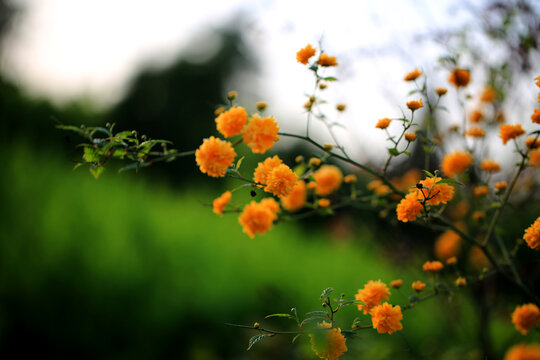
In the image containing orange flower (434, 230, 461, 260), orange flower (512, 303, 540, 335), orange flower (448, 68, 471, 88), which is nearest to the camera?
orange flower (512, 303, 540, 335)

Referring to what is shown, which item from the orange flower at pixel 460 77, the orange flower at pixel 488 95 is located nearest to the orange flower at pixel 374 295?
the orange flower at pixel 460 77

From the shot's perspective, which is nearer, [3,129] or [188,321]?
[188,321]

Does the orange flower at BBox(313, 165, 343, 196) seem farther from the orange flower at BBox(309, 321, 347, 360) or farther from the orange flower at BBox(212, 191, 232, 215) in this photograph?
the orange flower at BBox(309, 321, 347, 360)

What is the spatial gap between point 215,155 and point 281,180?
19 centimetres

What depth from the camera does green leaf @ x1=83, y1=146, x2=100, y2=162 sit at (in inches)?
40.1

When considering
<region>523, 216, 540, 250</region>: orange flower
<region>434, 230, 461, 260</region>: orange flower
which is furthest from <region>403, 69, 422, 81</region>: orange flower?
<region>434, 230, 461, 260</region>: orange flower

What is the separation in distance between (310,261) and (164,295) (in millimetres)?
1581

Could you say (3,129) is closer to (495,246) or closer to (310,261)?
(310,261)

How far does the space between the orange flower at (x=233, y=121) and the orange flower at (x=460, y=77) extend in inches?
41.1

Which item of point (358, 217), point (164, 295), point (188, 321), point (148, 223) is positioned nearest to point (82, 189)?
point (148, 223)

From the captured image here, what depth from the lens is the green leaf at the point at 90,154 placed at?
1020 mm

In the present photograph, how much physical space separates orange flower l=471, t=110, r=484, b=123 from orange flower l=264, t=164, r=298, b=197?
1.42 meters

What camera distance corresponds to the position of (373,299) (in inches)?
43.6

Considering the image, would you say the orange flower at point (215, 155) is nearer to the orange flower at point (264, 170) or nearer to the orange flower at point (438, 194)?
the orange flower at point (264, 170)
